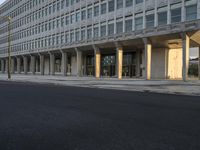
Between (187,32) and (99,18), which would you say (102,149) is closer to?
(187,32)

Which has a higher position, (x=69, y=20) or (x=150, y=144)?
(x=69, y=20)

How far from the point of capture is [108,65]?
5166cm

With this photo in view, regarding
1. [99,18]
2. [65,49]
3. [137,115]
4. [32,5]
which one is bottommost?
[137,115]

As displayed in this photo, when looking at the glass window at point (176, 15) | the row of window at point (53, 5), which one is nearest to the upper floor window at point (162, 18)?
the glass window at point (176, 15)

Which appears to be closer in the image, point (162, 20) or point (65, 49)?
point (162, 20)

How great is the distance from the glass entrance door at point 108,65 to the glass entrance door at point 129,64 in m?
2.32

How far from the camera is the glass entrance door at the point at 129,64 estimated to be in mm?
48062

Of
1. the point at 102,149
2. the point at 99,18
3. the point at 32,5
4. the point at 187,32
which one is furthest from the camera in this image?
the point at 32,5

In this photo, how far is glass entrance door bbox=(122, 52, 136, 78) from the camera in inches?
1892

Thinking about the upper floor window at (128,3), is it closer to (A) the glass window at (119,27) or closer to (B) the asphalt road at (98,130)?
(A) the glass window at (119,27)

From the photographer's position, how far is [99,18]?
45406 millimetres

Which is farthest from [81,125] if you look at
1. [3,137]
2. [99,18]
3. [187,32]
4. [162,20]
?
[99,18]

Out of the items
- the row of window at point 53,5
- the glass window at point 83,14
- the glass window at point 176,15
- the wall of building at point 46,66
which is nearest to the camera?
the glass window at point 176,15

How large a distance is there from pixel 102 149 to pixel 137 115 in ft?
12.6
